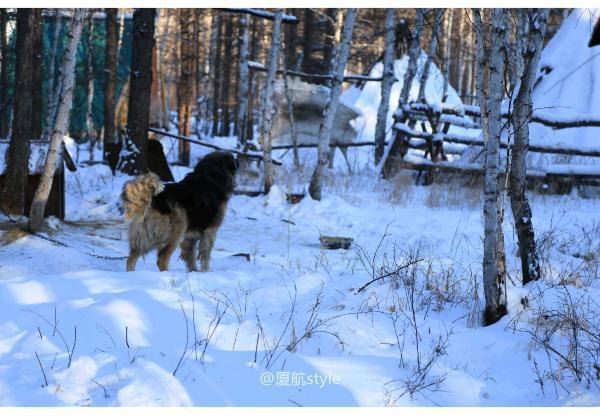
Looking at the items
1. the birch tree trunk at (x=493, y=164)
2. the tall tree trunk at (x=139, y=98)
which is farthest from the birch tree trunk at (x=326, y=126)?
the birch tree trunk at (x=493, y=164)

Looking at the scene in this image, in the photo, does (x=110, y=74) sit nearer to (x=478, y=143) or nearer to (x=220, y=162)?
(x=478, y=143)

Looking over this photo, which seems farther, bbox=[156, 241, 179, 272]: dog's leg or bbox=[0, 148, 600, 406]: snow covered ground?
bbox=[156, 241, 179, 272]: dog's leg

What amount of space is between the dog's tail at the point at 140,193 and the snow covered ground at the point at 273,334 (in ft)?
2.52

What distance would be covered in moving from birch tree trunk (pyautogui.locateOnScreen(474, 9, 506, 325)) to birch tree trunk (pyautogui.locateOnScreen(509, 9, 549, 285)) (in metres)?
0.47

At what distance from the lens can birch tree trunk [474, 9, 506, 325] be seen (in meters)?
4.30

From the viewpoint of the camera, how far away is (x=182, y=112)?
16297 millimetres

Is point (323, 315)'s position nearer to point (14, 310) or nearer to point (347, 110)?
point (14, 310)

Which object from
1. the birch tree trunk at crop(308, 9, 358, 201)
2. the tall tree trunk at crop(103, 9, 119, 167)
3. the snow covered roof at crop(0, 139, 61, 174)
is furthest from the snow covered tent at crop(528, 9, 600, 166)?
the tall tree trunk at crop(103, 9, 119, 167)

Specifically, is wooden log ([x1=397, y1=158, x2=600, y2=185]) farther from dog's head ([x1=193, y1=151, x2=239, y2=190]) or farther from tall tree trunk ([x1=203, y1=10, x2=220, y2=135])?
tall tree trunk ([x1=203, y1=10, x2=220, y2=135])

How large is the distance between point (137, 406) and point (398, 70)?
22.0 m

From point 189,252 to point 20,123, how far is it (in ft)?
9.03

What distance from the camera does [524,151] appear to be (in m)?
5.17

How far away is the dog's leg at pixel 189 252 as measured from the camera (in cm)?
665

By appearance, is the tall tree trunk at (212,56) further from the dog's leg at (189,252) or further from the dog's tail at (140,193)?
the dog's tail at (140,193)
